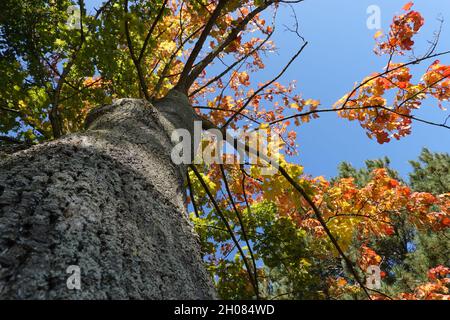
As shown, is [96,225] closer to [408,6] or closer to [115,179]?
[115,179]

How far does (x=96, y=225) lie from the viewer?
0.75 meters

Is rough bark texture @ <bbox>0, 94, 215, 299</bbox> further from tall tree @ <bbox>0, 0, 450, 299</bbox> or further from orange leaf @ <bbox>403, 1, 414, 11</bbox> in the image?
orange leaf @ <bbox>403, 1, 414, 11</bbox>

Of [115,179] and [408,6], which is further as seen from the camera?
[408,6]

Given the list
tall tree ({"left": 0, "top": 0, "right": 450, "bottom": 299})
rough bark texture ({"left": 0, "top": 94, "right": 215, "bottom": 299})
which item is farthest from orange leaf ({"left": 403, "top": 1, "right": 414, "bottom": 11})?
rough bark texture ({"left": 0, "top": 94, "right": 215, "bottom": 299})

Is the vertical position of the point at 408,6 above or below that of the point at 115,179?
above

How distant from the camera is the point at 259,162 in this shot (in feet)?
11.4

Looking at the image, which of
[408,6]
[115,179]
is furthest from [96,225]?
[408,6]

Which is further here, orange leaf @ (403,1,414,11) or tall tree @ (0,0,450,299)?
orange leaf @ (403,1,414,11)

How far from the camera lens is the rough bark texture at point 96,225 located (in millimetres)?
593

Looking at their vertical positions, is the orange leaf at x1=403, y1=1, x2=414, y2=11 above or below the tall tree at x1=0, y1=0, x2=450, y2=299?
above

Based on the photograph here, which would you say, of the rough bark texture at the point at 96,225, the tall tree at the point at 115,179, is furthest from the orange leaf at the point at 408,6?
the rough bark texture at the point at 96,225

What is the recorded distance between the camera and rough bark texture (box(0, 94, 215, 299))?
59 centimetres

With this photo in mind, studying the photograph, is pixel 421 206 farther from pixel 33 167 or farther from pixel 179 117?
pixel 33 167
